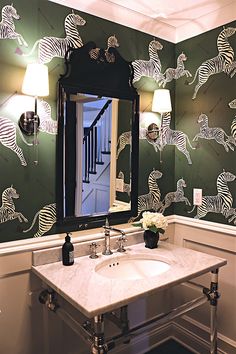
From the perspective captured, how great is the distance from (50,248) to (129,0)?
1710 mm

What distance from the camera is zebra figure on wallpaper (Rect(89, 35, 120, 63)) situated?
1.95m

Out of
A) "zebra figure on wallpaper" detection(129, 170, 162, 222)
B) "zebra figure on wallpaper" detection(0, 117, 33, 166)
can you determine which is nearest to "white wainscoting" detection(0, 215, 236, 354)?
"zebra figure on wallpaper" detection(129, 170, 162, 222)

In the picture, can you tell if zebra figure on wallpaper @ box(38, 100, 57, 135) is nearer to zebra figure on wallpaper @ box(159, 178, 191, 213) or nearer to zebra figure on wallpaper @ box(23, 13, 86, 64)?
zebra figure on wallpaper @ box(23, 13, 86, 64)

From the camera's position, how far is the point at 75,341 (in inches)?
76.7

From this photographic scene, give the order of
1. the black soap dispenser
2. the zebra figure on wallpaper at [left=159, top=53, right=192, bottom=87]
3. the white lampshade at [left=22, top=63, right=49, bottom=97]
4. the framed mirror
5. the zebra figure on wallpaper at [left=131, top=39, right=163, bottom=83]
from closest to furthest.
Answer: the white lampshade at [left=22, top=63, right=49, bottom=97], the black soap dispenser, the framed mirror, the zebra figure on wallpaper at [left=131, top=39, right=163, bottom=83], the zebra figure on wallpaper at [left=159, top=53, right=192, bottom=87]

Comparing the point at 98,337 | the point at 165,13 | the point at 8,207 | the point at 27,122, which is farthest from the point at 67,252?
the point at 165,13

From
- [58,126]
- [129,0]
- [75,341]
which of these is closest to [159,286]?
[75,341]

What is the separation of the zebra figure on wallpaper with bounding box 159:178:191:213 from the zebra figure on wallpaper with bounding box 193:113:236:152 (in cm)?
38

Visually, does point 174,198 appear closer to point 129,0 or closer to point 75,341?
point 75,341

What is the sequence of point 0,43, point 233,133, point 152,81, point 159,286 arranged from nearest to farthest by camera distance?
point 159,286 < point 0,43 < point 233,133 < point 152,81

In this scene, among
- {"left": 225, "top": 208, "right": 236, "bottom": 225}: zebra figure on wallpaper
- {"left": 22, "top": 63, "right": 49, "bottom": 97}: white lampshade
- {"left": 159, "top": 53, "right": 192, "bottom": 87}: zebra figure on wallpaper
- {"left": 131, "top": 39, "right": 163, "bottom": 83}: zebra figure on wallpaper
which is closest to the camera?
{"left": 22, "top": 63, "right": 49, "bottom": 97}: white lampshade

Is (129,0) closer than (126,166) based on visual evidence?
Yes

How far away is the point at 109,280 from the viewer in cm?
157

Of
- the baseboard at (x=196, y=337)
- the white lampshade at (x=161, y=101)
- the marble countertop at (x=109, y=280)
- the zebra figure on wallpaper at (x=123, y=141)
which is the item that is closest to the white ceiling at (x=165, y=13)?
the white lampshade at (x=161, y=101)
